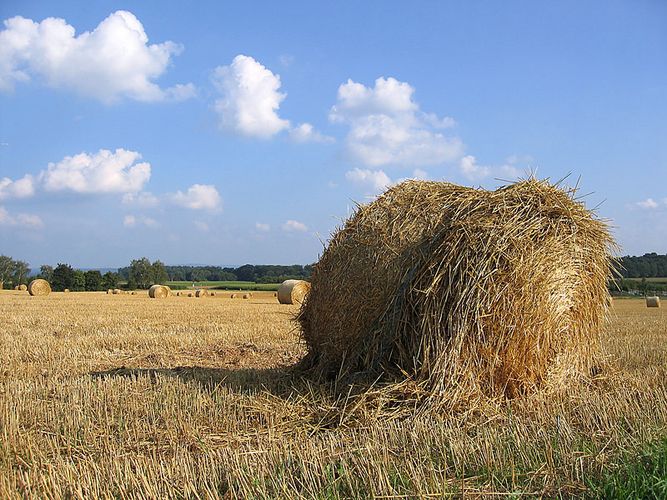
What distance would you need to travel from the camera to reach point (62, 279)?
51469 millimetres

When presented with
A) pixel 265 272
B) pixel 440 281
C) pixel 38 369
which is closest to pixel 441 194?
pixel 440 281

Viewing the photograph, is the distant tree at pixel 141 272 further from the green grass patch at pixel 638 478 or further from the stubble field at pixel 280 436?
the green grass patch at pixel 638 478

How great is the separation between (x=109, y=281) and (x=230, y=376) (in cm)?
5084

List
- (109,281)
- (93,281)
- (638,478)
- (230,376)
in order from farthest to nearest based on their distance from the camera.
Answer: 1. (109,281)
2. (93,281)
3. (230,376)
4. (638,478)

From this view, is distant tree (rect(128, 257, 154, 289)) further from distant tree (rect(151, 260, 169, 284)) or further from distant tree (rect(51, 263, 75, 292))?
distant tree (rect(51, 263, 75, 292))

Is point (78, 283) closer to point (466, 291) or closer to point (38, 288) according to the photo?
point (38, 288)

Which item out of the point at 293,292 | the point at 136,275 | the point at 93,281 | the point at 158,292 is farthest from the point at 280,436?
the point at 136,275

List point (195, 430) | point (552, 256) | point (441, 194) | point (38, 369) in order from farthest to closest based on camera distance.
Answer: point (38, 369), point (441, 194), point (552, 256), point (195, 430)

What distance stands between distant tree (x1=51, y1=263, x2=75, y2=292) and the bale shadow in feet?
156

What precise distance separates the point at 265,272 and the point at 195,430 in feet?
198

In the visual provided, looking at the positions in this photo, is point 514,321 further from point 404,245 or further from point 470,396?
point 404,245

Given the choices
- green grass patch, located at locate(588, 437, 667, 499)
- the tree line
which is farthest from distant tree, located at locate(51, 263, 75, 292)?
green grass patch, located at locate(588, 437, 667, 499)

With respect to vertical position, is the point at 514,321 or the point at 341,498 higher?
the point at 514,321

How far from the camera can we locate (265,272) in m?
64.9
